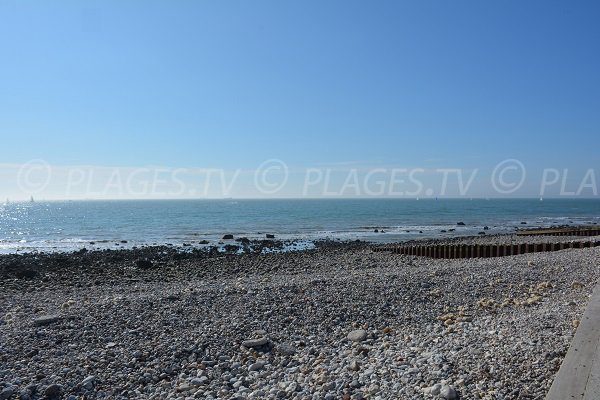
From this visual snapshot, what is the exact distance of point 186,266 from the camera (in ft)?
80.5

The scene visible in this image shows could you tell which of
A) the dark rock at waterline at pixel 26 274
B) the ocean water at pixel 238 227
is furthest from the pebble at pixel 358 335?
the ocean water at pixel 238 227

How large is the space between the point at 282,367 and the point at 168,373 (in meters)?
1.73

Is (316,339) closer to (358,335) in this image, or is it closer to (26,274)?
(358,335)

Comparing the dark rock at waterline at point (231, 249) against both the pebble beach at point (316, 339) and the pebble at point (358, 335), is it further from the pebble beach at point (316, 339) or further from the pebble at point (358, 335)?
the pebble at point (358, 335)

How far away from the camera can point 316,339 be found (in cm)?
844

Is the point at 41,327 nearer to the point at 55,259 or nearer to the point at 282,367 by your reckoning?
the point at 282,367

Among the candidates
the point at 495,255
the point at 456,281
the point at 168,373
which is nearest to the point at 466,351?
the point at 168,373

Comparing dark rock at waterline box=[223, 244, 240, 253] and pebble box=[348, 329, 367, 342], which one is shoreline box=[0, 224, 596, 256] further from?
pebble box=[348, 329, 367, 342]

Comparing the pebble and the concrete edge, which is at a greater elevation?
the concrete edge

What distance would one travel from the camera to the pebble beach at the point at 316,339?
6094 millimetres

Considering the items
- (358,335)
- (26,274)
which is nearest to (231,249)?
(26,274)

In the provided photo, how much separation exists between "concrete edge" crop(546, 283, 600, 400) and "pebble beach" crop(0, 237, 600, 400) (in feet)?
0.93

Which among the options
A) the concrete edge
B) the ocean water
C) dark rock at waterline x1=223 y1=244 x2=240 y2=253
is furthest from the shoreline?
the concrete edge

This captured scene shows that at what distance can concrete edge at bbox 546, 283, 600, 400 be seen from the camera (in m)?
4.53
